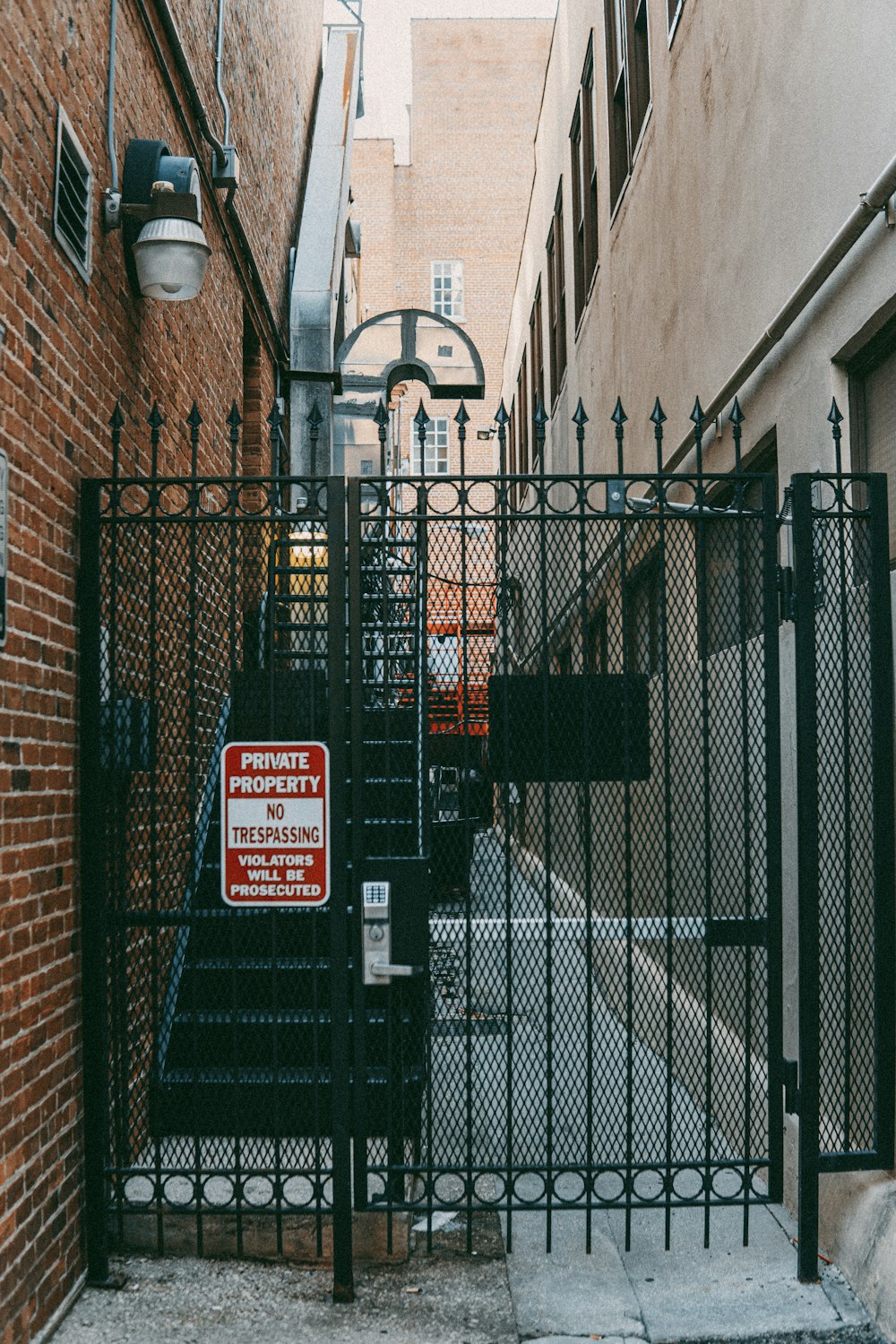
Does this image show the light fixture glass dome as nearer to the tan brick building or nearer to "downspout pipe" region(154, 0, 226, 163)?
"downspout pipe" region(154, 0, 226, 163)

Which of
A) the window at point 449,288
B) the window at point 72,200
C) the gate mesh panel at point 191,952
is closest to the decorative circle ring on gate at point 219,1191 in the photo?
the gate mesh panel at point 191,952

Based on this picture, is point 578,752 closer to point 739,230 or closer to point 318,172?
point 739,230

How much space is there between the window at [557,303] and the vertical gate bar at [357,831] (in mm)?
10831

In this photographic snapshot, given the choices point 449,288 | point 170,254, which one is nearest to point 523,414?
point 170,254

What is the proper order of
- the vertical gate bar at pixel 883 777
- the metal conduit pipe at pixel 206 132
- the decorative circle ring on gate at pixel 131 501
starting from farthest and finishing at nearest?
the metal conduit pipe at pixel 206 132 < the decorative circle ring on gate at pixel 131 501 < the vertical gate bar at pixel 883 777

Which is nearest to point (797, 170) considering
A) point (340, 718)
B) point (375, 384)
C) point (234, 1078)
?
point (340, 718)

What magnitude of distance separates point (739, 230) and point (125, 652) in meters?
3.92

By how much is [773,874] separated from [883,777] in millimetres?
577

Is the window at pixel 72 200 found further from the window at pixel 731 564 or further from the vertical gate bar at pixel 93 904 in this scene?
the window at pixel 731 564

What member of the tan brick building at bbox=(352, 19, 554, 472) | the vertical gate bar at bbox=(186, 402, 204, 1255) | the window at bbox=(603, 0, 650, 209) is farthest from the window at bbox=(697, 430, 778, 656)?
the tan brick building at bbox=(352, 19, 554, 472)

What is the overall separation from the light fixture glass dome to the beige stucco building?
2543 mm

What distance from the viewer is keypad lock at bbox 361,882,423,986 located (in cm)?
474

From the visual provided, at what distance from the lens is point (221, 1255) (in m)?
4.93

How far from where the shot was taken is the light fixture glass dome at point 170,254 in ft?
16.9
